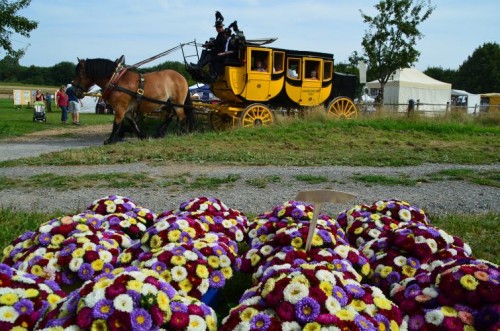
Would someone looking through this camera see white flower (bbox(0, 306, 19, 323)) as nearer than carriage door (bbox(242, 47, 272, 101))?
Yes

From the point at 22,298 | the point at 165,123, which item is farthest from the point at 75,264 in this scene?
the point at 165,123

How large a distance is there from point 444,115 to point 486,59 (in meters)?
55.7

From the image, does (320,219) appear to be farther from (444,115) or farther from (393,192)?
(444,115)

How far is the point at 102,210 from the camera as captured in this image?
11.1 feet

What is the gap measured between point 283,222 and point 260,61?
33.6 feet

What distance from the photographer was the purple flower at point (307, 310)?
1.69 meters

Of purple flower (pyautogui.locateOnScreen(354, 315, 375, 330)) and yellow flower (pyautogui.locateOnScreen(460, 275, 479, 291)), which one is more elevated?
yellow flower (pyautogui.locateOnScreen(460, 275, 479, 291))

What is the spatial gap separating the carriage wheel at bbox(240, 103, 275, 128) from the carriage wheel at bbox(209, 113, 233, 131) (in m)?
0.67

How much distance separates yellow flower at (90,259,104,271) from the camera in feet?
8.22

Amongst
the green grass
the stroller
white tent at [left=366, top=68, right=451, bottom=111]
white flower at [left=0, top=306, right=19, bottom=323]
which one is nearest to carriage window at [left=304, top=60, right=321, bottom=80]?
the green grass

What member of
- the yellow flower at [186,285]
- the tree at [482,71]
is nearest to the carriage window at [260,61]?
the yellow flower at [186,285]

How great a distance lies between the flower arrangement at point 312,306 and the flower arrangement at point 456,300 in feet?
0.53

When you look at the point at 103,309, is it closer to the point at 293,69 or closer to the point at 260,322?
the point at 260,322

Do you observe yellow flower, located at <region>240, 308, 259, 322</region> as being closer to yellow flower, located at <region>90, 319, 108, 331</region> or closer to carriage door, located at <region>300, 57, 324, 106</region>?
yellow flower, located at <region>90, 319, 108, 331</region>
